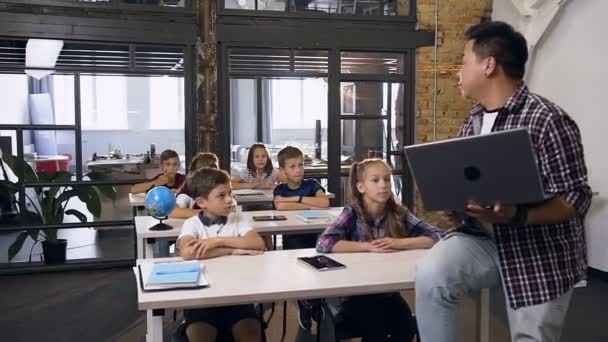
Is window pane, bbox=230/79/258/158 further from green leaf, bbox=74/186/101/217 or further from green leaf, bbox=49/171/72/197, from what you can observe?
green leaf, bbox=49/171/72/197

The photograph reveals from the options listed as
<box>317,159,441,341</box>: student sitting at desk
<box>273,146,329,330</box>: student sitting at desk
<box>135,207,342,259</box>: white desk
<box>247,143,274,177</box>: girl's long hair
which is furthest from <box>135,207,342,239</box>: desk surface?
<box>247,143,274,177</box>: girl's long hair

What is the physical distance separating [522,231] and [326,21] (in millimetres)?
4069

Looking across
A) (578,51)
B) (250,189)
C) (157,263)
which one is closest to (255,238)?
(157,263)

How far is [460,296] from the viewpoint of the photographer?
1.81 m

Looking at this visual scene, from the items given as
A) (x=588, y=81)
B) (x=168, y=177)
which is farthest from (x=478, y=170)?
(x=588, y=81)

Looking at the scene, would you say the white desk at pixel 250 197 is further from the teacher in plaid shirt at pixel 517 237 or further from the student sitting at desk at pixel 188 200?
the teacher in plaid shirt at pixel 517 237

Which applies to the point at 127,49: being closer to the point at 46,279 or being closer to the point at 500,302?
the point at 46,279

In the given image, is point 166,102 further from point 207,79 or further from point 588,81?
point 588,81

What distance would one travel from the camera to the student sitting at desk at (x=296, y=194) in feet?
12.8

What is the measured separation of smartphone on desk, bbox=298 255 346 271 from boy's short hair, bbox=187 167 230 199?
56cm

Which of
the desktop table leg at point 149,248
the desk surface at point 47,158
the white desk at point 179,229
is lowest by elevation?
the desktop table leg at point 149,248

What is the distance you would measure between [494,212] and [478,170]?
136mm

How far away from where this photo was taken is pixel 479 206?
1662 millimetres

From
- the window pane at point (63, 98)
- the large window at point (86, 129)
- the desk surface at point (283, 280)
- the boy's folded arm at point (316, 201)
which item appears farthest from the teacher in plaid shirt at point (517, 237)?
the window pane at point (63, 98)
